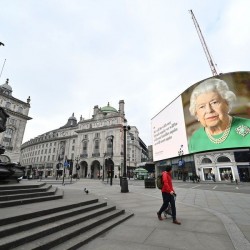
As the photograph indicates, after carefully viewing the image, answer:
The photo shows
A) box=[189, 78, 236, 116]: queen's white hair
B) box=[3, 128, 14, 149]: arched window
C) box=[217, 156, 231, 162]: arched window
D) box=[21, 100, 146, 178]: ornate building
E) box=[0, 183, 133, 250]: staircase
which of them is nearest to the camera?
box=[0, 183, 133, 250]: staircase

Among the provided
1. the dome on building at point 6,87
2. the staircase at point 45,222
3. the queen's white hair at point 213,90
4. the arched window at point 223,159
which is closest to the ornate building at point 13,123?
the dome on building at point 6,87

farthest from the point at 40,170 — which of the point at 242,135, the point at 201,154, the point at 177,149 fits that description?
the point at 242,135

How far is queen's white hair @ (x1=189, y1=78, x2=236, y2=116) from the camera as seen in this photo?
41188 mm

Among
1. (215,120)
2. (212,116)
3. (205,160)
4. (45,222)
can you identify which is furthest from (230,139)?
(45,222)

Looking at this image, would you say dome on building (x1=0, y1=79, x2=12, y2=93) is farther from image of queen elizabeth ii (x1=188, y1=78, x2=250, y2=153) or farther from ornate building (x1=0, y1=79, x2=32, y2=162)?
image of queen elizabeth ii (x1=188, y1=78, x2=250, y2=153)

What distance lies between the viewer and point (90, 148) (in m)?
67.1

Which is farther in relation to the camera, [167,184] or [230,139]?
[230,139]

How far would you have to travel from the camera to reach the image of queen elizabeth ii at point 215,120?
38.2m

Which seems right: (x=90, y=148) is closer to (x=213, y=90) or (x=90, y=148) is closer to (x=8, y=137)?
(x=8, y=137)

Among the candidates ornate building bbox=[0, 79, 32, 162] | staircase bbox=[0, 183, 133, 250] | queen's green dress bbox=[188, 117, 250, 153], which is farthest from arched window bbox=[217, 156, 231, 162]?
ornate building bbox=[0, 79, 32, 162]

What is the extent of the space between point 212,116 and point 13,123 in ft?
178

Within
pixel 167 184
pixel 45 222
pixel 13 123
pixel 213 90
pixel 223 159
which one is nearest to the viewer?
pixel 45 222

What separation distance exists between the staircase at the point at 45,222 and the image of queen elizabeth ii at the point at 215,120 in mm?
38899

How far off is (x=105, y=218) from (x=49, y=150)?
84.3 metres
